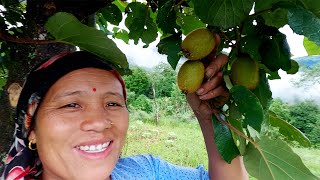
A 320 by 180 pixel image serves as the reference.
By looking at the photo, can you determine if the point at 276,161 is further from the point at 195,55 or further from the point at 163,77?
the point at 163,77

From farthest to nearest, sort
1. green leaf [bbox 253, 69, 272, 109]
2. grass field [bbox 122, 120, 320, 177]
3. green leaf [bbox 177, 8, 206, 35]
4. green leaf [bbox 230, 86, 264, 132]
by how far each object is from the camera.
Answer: grass field [bbox 122, 120, 320, 177], green leaf [bbox 177, 8, 206, 35], green leaf [bbox 253, 69, 272, 109], green leaf [bbox 230, 86, 264, 132]

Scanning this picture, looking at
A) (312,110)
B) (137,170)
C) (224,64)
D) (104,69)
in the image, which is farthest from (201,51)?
(312,110)

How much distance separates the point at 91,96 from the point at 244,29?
1.20 ft

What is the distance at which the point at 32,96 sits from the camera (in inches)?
37.9

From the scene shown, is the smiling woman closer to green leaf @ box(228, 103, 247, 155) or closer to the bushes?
green leaf @ box(228, 103, 247, 155)

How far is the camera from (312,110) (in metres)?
5.52

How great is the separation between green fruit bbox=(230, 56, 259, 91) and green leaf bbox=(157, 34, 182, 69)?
17cm

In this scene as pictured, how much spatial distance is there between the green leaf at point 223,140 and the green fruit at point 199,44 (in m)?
0.14

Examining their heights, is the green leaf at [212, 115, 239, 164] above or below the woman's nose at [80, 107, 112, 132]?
below

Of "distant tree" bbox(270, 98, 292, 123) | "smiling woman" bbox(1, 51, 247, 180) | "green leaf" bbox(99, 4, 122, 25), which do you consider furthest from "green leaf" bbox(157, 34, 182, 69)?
"distant tree" bbox(270, 98, 292, 123)

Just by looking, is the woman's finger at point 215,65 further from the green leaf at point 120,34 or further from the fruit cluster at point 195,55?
the green leaf at point 120,34

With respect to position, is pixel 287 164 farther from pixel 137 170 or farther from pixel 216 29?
pixel 137 170

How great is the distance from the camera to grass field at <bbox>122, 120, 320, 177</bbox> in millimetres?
4914

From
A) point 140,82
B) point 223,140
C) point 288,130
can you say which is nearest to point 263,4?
point 223,140
